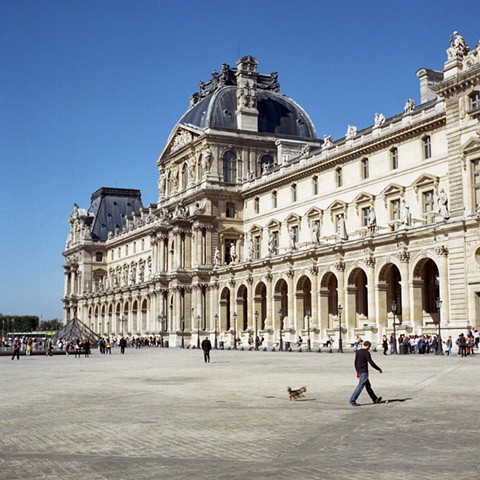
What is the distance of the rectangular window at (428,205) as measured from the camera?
55.4 metres

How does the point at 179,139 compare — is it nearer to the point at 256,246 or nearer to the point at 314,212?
the point at 256,246

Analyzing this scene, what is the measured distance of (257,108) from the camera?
89.5m

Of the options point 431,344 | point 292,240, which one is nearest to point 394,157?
point 292,240

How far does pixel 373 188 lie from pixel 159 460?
53.7 meters

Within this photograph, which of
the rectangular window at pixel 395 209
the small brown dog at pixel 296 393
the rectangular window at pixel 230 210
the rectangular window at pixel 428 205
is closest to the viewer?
the small brown dog at pixel 296 393

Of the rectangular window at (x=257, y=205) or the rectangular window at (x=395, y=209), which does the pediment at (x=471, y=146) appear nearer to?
the rectangular window at (x=395, y=209)

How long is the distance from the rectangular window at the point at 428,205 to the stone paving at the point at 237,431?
32.6 metres

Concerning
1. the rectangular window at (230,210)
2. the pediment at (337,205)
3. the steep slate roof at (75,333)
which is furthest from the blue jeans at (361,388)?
the steep slate roof at (75,333)

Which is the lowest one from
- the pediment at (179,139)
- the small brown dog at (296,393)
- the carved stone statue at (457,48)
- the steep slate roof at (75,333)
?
the small brown dog at (296,393)

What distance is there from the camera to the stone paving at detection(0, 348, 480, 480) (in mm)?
10344

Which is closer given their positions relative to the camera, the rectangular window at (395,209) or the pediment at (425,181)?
the pediment at (425,181)

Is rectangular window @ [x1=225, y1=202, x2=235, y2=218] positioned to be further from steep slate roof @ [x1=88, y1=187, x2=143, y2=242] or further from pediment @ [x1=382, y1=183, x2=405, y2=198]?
steep slate roof @ [x1=88, y1=187, x2=143, y2=242]

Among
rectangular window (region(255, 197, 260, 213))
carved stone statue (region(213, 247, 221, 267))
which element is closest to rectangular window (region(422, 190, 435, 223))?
rectangular window (region(255, 197, 260, 213))

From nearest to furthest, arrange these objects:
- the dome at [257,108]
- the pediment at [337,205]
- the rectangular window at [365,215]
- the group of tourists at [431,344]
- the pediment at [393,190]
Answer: the group of tourists at [431,344] → the pediment at [393,190] → the rectangular window at [365,215] → the pediment at [337,205] → the dome at [257,108]
